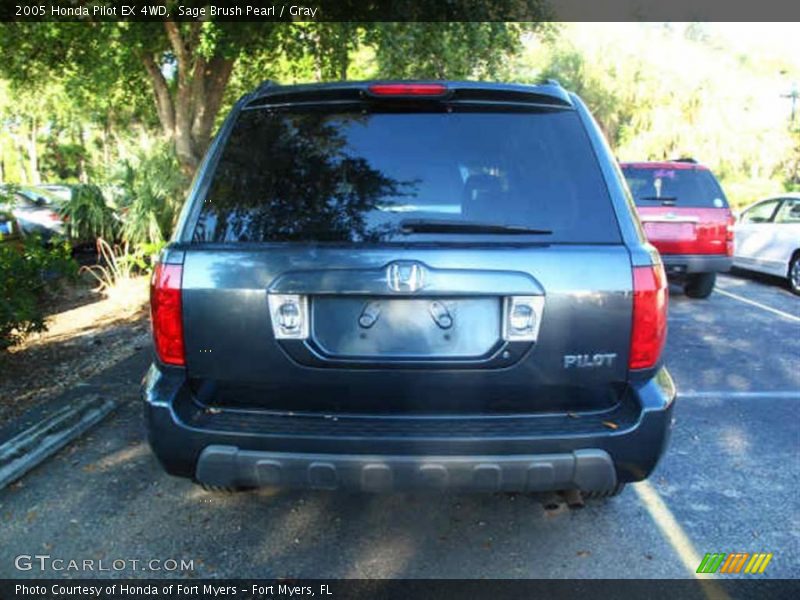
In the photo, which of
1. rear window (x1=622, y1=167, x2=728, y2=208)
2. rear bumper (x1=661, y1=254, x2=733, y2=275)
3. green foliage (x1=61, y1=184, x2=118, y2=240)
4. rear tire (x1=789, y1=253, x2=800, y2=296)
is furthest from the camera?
green foliage (x1=61, y1=184, x2=118, y2=240)

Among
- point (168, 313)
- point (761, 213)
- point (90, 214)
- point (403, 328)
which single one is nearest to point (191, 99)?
point (90, 214)

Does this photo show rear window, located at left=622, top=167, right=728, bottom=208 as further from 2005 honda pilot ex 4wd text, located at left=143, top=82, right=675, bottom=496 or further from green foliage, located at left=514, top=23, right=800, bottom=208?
green foliage, located at left=514, top=23, right=800, bottom=208

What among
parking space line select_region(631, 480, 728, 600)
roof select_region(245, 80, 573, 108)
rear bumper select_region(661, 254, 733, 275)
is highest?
roof select_region(245, 80, 573, 108)

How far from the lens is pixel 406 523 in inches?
128

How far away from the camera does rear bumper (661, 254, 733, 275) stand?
8.58m

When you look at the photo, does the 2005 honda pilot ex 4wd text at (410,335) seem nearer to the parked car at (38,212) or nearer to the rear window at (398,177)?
the rear window at (398,177)

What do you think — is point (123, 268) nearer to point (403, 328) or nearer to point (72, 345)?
point (72, 345)

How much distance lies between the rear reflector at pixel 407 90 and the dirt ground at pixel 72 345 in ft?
11.6

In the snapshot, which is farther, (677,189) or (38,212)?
(38,212)

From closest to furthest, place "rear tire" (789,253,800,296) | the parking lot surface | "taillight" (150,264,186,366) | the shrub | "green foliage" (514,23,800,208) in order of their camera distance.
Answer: "taillight" (150,264,186,366), the parking lot surface, the shrub, "rear tire" (789,253,800,296), "green foliage" (514,23,800,208)

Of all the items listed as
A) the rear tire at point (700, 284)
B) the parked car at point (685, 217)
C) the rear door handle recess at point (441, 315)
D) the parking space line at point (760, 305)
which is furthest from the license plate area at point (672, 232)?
the rear door handle recess at point (441, 315)

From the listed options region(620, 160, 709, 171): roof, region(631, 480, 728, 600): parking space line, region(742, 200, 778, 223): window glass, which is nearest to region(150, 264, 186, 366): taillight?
region(631, 480, 728, 600): parking space line

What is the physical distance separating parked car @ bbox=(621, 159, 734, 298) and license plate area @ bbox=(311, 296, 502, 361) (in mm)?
6802

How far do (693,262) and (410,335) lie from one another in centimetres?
717
